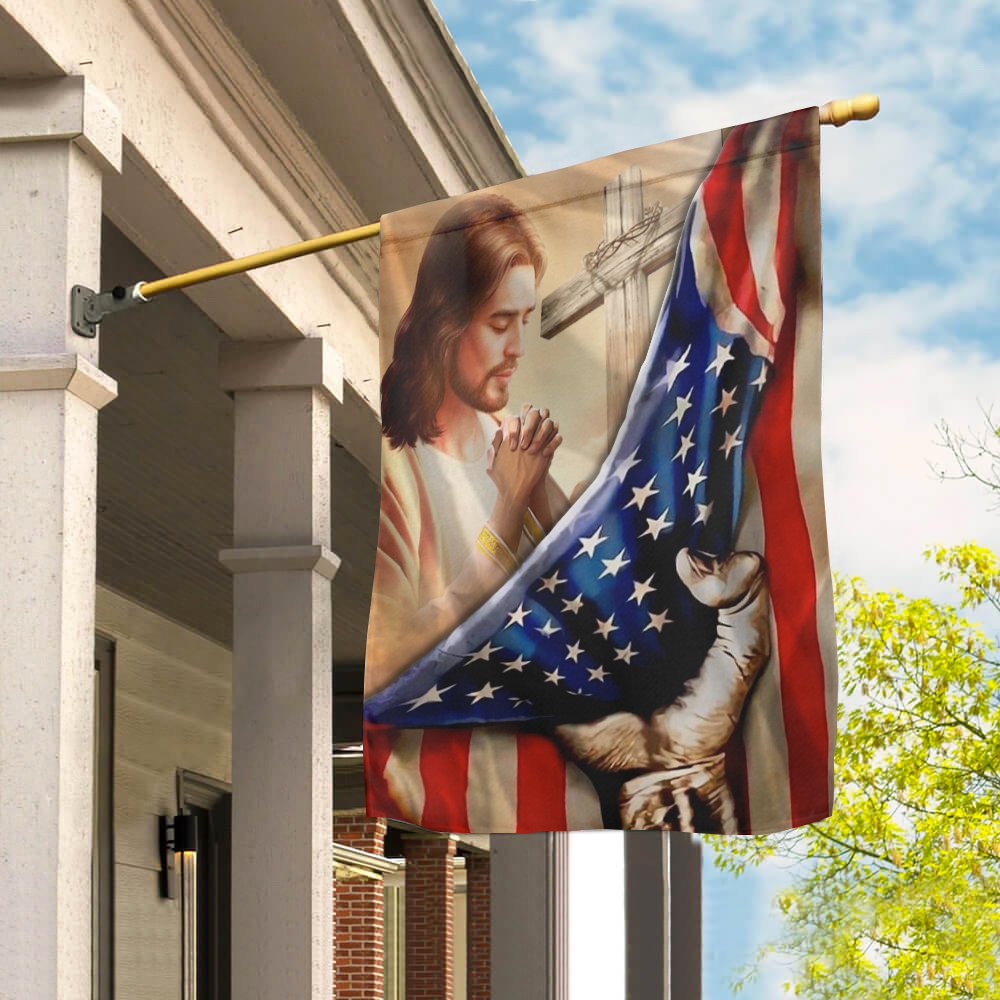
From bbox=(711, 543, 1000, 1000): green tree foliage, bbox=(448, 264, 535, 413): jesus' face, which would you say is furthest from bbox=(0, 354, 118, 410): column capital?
bbox=(711, 543, 1000, 1000): green tree foliage

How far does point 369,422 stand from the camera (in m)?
8.94

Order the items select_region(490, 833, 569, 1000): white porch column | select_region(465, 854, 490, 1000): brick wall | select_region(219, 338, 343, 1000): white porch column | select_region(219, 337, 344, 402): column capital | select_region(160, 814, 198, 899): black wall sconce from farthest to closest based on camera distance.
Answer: select_region(465, 854, 490, 1000): brick wall → select_region(490, 833, 569, 1000): white porch column → select_region(160, 814, 198, 899): black wall sconce → select_region(219, 337, 344, 402): column capital → select_region(219, 338, 343, 1000): white porch column

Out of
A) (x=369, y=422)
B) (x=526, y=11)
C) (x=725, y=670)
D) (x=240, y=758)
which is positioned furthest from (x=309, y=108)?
(x=526, y=11)

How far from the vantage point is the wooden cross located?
5.35m

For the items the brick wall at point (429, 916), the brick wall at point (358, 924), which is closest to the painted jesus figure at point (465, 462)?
the brick wall at point (358, 924)

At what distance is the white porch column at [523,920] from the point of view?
14188mm

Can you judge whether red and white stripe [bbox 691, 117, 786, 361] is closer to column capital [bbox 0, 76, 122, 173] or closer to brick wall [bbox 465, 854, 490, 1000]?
column capital [bbox 0, 76, 122, 173]

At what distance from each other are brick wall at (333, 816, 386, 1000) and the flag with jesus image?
9098 mm

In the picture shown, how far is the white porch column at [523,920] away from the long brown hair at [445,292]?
897 cm

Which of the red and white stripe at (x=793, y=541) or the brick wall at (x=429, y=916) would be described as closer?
the red and white stripe at (x=793, y=541)

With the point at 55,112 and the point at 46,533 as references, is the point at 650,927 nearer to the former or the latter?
the point at 46,533

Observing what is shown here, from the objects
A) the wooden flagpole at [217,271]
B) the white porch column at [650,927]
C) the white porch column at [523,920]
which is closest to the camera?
the wooden flagpole at [217,271]

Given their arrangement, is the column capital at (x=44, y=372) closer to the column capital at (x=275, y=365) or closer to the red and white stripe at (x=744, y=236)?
the red and white stripe at (x=744, y=236)

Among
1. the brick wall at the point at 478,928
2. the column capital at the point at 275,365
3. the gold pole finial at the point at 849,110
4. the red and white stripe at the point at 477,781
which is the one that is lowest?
the brick wall at the point at 478,928
